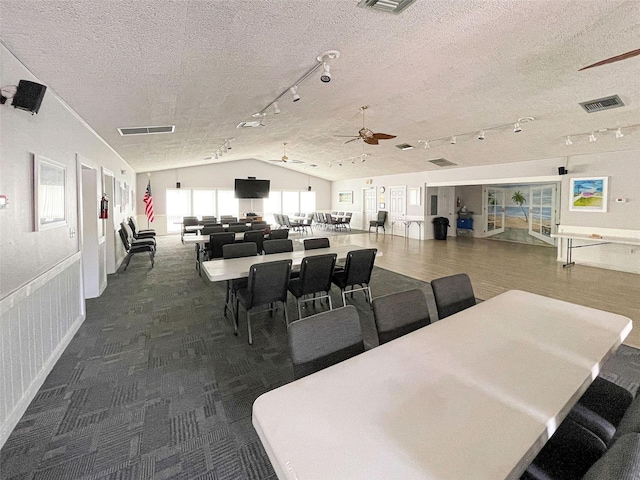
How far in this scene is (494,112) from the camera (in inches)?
201

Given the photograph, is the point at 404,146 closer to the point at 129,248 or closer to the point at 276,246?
the point at 276,246

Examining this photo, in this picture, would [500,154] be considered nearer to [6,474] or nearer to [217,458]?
[217,458]

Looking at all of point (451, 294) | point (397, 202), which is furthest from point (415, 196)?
point (451, 294)

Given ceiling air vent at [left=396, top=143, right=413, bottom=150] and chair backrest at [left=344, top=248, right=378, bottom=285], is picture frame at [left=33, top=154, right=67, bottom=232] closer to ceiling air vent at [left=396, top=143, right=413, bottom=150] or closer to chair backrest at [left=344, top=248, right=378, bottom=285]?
chair backrest at [left=344, top=248, right=378, bottom=285]

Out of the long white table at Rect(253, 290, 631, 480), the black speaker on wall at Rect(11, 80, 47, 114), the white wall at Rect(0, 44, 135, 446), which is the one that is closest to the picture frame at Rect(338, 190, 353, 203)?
the white wall at Rect(0, 44, 135, 446)

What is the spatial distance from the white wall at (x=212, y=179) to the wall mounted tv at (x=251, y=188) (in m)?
0.57

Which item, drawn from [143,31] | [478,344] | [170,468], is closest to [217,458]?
[170,468]

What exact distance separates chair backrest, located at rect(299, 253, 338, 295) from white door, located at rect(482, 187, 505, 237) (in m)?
10.4

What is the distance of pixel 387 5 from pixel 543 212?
10923 millimetres

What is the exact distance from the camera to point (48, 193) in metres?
2.69

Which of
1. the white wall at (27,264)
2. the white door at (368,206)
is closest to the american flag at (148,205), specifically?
the white wall at (27,264)

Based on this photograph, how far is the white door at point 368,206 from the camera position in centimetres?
1326

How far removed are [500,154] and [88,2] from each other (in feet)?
27.0

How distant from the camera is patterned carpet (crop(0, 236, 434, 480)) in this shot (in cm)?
172
